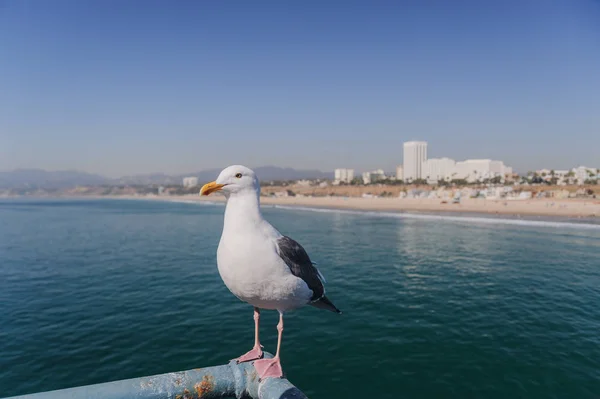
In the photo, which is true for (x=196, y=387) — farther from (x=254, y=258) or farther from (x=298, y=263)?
(x=298, y=263)

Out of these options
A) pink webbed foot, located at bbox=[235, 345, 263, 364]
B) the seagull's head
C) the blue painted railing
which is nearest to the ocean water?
pink webbed foot, located at bbox=[235, 345, 263, 364]

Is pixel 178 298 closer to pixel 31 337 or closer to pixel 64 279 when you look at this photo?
pixel 31 337

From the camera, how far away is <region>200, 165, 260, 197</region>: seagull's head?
334cm

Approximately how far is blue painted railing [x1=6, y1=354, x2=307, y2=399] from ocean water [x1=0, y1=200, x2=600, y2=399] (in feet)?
24.6

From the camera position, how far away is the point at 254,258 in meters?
3.11

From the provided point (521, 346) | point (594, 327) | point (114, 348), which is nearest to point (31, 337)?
point (114, 348)

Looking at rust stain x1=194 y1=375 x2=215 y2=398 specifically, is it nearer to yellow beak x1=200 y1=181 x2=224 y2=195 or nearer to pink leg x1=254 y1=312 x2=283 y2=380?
pink leg x1=254 y1=312 x2=283 y2=380

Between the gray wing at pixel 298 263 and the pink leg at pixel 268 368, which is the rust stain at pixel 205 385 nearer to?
the pink leg at pixel 268 368

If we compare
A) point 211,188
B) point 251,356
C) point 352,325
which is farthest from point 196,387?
point 352,325

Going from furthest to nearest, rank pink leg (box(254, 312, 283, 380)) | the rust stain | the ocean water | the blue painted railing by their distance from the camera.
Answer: the ocean water, pink leg (box(254, 312, 283, 380)), the rust stain, the blue painted railing

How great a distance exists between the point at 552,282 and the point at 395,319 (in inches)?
483

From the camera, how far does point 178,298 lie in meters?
18.2

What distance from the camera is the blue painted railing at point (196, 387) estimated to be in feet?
8.87

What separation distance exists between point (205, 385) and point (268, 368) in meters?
0.59
